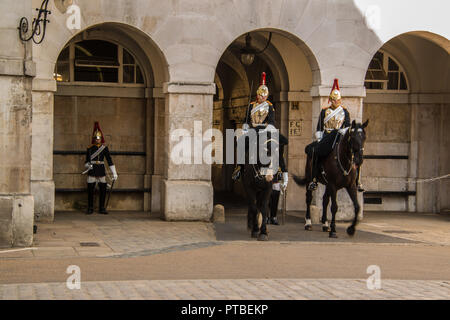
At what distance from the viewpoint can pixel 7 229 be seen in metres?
12.8

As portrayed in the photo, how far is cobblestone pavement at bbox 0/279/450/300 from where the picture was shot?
8.95 metres

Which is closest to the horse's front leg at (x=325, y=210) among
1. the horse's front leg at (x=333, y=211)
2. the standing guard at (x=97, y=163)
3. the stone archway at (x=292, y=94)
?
the horse's front leg at (x=333, y=211)

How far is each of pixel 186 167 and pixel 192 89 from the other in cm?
159

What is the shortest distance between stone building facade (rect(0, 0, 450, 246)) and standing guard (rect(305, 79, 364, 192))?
4.82 feet

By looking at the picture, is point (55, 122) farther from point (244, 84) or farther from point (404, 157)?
point (404, 157)

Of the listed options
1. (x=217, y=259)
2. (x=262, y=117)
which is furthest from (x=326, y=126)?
(x=217, y=259)

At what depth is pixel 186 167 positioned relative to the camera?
56.4ft

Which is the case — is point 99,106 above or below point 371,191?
above

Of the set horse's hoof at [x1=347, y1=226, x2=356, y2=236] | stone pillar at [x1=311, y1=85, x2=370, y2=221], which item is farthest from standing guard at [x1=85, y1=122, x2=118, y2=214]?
horse's hoof at [x1=347, y1=226, x2=356, y2=236]

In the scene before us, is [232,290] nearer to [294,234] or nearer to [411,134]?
[294,234]

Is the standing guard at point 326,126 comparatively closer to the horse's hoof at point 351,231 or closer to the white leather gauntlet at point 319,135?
the white leather gauntlet at point 319,135

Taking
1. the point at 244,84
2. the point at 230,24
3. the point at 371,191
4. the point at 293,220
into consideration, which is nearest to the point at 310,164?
the point at 293,220

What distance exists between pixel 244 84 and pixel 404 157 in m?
5.12

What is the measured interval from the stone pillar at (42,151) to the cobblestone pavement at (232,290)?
7163 millimetres
